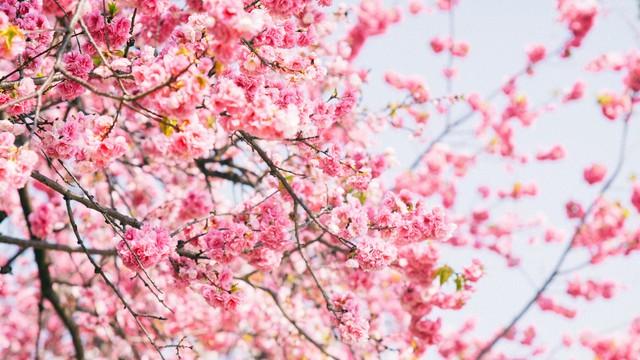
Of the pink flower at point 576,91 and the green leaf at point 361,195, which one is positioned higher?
the pink flower at point 576,91

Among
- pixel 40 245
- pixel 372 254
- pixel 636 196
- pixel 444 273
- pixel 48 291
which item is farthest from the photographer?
pixel 636 196

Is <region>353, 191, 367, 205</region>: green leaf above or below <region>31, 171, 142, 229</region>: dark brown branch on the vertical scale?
above

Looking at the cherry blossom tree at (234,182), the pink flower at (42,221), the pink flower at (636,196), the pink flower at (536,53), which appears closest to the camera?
the cherry blossom tree at (234,182)

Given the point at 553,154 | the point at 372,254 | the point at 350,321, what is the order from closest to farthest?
the point at 372,254 → the point at 350,321 → the point at 553,154

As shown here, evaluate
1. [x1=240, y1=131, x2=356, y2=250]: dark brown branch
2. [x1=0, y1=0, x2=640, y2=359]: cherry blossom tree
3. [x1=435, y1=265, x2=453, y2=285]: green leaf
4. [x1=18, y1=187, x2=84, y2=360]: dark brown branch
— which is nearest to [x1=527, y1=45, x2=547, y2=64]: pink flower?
[x1=0, y1=0, x2=640, y2=359]: cherry blossom tree

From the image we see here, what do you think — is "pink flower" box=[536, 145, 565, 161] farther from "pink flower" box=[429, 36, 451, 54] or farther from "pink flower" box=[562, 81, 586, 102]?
"pink flower" box=[429, 36, 451, 54]

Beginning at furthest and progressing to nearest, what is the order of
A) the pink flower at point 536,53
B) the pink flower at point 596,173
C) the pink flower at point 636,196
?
the pink flower at point 536,53, the pink flower at point 596,173, the pink flower at point 636,196

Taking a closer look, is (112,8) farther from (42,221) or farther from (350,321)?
(42,221)

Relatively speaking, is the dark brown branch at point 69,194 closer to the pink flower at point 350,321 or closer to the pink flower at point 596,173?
the pink flower at point 350,321

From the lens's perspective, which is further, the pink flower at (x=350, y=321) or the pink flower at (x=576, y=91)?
the pink flower at (x=576, y=91)

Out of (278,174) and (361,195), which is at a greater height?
(361,195)

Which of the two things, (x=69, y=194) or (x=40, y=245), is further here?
(x=40, y=245)

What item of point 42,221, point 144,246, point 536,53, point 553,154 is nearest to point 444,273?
point 144,246

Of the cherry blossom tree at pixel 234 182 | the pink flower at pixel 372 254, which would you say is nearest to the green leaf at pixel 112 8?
the cherry blossom tree at pixel 234 182
